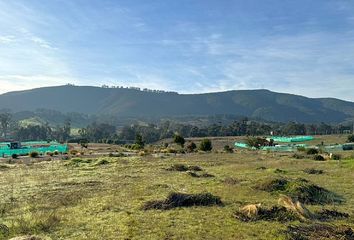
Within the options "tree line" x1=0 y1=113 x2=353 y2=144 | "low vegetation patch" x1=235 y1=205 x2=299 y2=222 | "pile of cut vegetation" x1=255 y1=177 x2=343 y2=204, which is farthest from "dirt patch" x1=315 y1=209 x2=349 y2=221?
"tree line" x1=0 y1=113 x2=353 y2=144

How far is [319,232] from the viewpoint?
511 inches

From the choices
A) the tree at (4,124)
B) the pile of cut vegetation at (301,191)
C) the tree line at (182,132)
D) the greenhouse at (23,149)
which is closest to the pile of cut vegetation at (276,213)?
the pile of cut vegetation at (301,191)

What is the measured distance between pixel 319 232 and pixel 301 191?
6946mm

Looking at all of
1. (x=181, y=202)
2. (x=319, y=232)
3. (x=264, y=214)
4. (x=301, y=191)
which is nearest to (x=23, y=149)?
(x=181, y=202)

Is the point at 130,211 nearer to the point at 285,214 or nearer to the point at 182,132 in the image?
the point at 285,214

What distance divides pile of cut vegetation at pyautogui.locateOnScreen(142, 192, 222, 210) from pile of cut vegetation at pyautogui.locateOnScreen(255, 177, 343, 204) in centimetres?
395

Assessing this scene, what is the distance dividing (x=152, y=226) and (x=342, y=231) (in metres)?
5.84

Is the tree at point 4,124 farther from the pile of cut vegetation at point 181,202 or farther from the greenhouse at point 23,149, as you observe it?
the pile of cut vegetation at point 181,202

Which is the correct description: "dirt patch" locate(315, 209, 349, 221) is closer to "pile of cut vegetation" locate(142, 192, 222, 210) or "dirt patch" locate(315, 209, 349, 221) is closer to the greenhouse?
"pile of cut vegetation" locate(142, 192, 222, 210)

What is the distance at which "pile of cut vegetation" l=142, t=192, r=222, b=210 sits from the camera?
16.9 m

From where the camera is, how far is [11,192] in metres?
21.8

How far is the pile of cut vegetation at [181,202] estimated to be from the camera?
16906 millimetres

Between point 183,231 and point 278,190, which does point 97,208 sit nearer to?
point 183,231

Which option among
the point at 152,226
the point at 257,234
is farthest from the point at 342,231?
the point at 152,226
